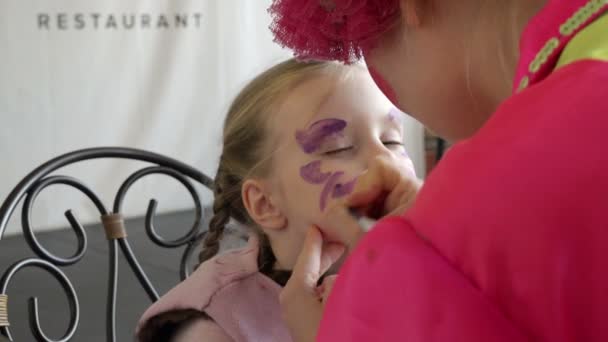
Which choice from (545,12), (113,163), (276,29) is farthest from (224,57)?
(545,12)

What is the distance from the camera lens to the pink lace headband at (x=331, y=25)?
25.0 inches

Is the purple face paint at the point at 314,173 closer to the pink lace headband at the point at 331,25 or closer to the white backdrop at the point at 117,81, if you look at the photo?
the pink lace headband at the point at 331,25

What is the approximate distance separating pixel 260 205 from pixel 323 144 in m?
0.12

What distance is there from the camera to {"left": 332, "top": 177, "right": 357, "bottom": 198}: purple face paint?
3.31 feet

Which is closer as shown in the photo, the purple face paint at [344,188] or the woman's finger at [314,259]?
the woman's finger at [314,259]

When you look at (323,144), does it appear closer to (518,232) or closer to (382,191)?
(382,191)

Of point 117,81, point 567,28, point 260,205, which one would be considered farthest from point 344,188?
point 117,81

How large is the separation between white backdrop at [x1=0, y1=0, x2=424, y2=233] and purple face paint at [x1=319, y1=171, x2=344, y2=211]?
1561mm

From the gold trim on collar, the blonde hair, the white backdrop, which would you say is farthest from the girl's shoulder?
the white backdrop

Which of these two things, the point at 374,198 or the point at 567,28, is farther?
the point at 374,198

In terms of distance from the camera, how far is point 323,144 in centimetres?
103

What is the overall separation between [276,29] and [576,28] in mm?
400

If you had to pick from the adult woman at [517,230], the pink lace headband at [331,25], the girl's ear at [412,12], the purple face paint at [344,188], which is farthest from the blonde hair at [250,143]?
the adult woman at [517,230]

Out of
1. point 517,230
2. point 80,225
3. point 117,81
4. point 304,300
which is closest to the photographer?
point 517,230
